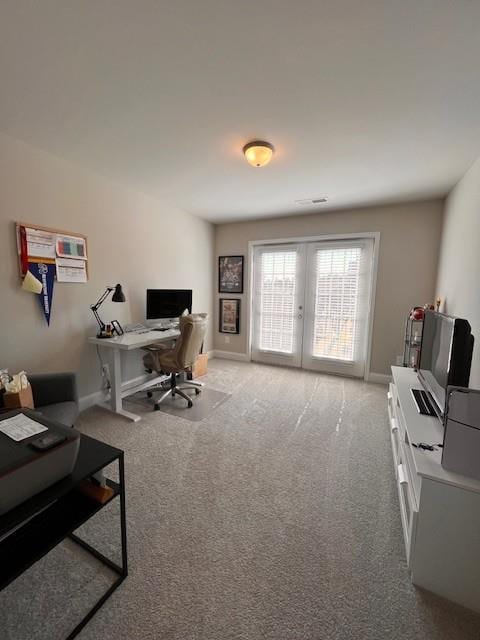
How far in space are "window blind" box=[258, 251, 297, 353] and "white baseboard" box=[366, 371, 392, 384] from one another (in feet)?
3.91

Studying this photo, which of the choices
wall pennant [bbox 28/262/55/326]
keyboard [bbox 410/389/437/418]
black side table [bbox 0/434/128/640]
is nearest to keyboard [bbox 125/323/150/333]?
wall pennant [bbox 28/262/55/326]

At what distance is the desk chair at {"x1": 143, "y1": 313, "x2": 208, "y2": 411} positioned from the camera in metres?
2.81

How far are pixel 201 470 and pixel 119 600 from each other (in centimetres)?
85

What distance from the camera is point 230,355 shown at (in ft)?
15.8

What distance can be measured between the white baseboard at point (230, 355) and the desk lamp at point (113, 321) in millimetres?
2190

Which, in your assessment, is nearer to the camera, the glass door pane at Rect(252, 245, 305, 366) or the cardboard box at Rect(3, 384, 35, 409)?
the cardboard box at Rect(3, 384, 35, 409)

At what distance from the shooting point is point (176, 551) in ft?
4.39

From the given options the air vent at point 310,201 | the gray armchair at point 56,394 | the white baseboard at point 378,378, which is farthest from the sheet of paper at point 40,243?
the white baseboard at point 378,378

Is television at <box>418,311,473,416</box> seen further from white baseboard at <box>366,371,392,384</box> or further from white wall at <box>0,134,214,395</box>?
white wall at <box>0,134,214,395</box>

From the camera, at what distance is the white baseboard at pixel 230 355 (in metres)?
4.69

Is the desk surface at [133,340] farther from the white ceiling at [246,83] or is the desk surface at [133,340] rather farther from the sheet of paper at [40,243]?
the white ceiling at [246,83]

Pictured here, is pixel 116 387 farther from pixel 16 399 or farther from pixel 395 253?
pixel 395 253

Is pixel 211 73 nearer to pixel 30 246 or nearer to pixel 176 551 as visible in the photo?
pixel 30 246

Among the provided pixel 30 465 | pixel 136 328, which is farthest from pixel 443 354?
pixel 136 328
